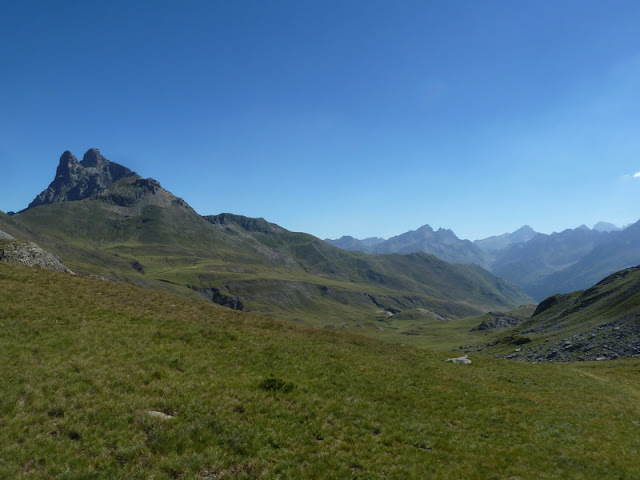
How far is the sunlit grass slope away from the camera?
13.6 metres

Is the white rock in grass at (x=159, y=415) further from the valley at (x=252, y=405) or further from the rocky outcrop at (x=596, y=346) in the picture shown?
the rocky outcrop at (x=596, y=346)

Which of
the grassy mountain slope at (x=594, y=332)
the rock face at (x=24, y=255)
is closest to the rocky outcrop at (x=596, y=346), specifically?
the grassy mountain slope at (x=594, y=332)

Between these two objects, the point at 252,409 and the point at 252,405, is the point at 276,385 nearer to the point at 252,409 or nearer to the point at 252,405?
the point at 252,405

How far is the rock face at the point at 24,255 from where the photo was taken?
176 feet

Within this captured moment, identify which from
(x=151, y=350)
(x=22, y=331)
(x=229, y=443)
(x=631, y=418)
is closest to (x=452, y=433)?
(x=229, y=443)

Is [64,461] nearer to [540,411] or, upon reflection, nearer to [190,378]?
[190,378]

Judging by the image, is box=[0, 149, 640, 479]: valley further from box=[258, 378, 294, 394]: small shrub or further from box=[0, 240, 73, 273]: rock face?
box=[0, 240, 73, 273]: rock face

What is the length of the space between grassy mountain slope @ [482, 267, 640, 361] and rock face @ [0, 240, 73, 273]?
10132cm

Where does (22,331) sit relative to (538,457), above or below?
above

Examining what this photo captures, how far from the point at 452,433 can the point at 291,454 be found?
950 cm

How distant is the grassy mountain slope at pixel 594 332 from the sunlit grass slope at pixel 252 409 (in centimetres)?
5130

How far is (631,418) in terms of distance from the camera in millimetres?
25484

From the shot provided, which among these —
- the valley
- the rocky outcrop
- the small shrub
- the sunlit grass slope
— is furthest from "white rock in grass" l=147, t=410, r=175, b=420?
the rocky outcrop

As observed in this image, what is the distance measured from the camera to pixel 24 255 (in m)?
56.3
